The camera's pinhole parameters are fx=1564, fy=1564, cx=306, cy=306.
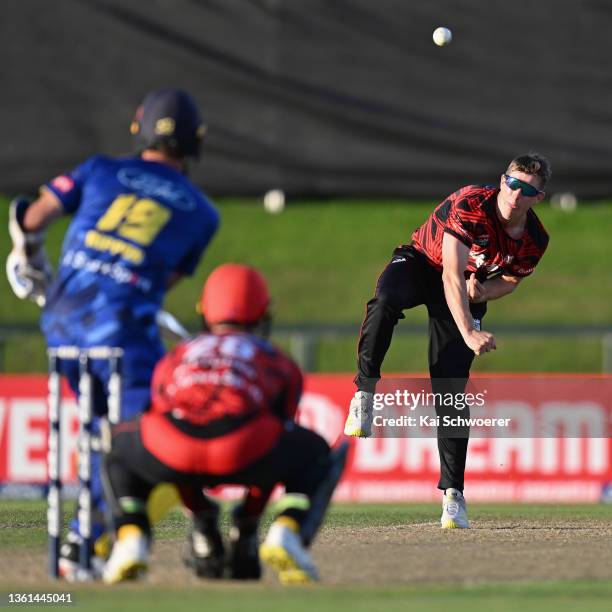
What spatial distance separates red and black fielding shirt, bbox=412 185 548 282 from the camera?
8922 mm

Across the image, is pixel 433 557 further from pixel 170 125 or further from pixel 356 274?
pixel 356 274

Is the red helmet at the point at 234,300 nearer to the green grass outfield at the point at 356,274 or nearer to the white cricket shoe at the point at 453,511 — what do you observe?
the white cricket shoe at the point at 453,511

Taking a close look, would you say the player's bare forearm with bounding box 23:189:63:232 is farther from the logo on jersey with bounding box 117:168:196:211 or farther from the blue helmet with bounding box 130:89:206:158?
the blue helmet with bounding box 130:89:206:158

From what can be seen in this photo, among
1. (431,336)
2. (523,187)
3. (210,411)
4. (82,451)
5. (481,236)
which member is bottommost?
(82,451)

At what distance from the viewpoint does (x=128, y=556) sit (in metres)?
6.00

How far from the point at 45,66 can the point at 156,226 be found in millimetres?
13745

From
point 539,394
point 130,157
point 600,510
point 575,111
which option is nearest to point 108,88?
point 575,111

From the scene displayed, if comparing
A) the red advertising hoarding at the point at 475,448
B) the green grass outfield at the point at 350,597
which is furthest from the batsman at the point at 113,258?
the red advertising hoarding at the point at 475,448

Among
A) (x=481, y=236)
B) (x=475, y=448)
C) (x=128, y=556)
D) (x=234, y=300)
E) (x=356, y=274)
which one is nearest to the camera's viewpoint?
(x=128, y=556)

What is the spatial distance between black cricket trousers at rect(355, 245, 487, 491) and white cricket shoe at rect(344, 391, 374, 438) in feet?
0.20

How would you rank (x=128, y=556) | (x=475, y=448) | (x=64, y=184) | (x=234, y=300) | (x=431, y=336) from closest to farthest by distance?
(x=128, y=556)
(x=234, y=300)
(x=64, y=184)
(x=431, y=336)
(x=475, y=448)

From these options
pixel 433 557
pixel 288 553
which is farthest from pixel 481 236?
pixel 288 553

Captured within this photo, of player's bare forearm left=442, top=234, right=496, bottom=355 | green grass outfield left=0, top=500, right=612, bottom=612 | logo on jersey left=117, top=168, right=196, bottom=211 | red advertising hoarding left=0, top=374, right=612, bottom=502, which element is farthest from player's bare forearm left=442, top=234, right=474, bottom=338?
red advertising hoarding left=0, top=374, right=612, bottom=502

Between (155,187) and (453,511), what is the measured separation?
3.32m
